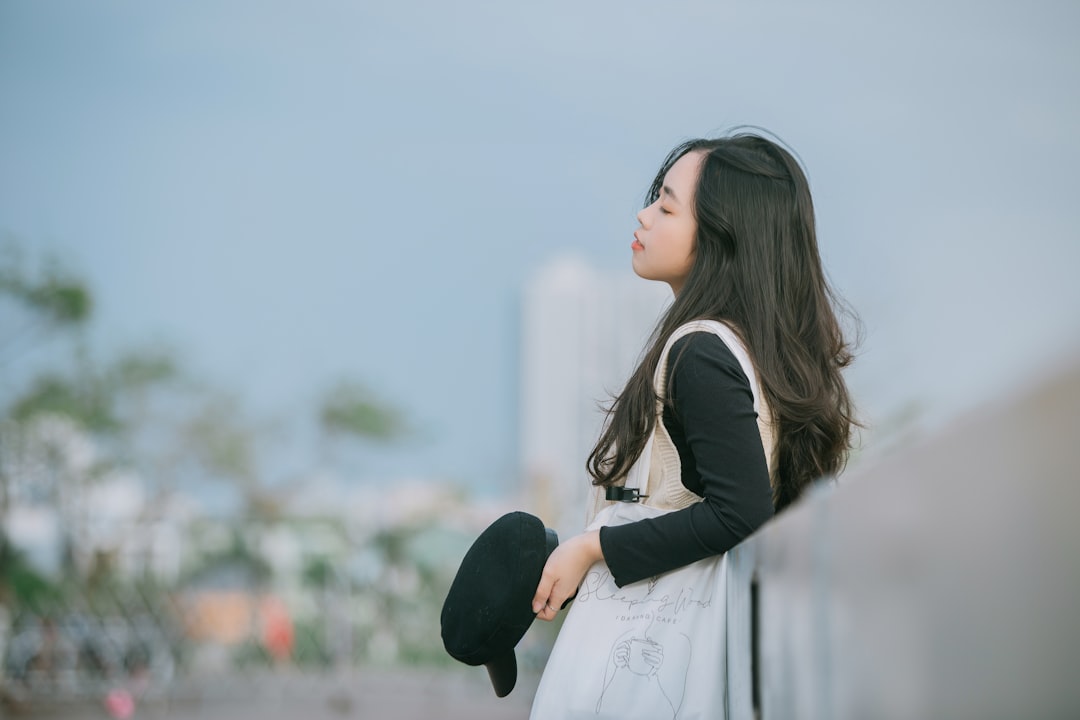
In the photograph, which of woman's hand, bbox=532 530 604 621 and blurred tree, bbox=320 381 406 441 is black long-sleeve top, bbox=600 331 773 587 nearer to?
woman's hand, bbox=532 530 604 621

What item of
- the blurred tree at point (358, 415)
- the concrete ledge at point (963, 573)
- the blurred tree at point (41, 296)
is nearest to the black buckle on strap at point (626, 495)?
the concrete ledge at point (963, 573)

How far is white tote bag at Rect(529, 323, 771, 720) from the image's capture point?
3.07ft

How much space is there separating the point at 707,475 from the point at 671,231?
1.05 ft

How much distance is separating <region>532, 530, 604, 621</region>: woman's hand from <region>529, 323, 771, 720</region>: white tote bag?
0.04 feet

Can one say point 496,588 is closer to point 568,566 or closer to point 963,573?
point 568,566

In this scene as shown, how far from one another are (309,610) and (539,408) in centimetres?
1846

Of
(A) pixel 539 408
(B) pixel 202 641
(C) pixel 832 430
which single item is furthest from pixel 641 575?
(A) pixel 539 408

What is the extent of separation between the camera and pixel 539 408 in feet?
90.7

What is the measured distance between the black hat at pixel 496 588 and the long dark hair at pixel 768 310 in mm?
112

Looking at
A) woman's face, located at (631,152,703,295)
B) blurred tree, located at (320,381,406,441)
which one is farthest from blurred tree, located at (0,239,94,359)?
woman's face, located at (631,152,703,295)

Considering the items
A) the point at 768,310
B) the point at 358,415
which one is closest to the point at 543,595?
the point at 768,310

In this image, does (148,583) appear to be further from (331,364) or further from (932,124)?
(932,124)

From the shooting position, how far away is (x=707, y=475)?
1.02m

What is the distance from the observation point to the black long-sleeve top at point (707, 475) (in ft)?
3.27
